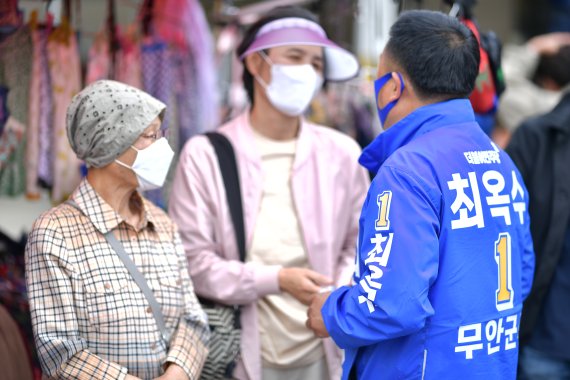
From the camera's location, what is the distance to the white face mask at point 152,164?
2500 millimetres

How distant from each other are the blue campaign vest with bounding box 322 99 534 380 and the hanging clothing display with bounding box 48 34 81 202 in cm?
167

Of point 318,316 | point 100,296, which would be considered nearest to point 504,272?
point 318,316

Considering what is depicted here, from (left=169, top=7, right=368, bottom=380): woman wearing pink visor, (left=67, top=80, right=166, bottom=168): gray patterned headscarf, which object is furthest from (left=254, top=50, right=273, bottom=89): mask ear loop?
(left=67, top=80, right=166, bottom=168): gray patterned headscarf

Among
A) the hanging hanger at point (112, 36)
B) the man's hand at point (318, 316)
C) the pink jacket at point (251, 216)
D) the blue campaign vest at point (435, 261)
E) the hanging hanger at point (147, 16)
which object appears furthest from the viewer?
the hanging hanger at point (147, 16)

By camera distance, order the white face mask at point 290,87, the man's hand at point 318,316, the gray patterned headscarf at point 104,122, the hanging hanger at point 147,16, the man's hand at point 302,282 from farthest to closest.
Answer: the hanging hanger at point 147,16 → the white face mask at point 290,87 → the man's hand at point 302,282 → the man's hand at point 318,316 → the gray patterned headscarf at point 104,122

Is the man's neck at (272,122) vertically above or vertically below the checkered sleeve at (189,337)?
above

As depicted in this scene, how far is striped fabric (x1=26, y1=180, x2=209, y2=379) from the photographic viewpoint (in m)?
2.31

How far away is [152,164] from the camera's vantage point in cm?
253

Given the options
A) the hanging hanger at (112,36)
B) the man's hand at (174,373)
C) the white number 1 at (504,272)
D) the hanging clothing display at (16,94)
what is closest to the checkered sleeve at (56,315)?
the man's hand at (174,373)

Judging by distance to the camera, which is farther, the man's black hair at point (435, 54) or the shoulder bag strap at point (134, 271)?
the shoulder bag strap at point (134, 271)

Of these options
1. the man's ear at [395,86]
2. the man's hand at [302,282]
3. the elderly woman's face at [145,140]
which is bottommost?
the man's hand at [302,282]

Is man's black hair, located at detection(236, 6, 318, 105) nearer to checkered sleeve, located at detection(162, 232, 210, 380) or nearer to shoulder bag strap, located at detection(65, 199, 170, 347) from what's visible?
checkered sleeve, located at detection(162, 232, 210, 380)

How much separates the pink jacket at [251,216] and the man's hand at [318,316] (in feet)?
1.10

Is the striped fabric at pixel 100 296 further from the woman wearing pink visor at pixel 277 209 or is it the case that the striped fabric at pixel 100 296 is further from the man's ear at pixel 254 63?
the man's ear at pixel 254 63
